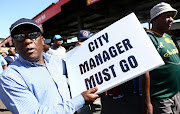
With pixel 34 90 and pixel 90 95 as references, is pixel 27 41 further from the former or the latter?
pixel 90 95

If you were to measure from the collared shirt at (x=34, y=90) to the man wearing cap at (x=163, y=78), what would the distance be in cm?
104

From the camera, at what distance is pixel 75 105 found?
1.18 metres

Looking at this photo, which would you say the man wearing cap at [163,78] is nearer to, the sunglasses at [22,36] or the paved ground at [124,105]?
the sunglasses at [22,36]

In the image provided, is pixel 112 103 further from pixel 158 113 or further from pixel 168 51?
pixel 168 51

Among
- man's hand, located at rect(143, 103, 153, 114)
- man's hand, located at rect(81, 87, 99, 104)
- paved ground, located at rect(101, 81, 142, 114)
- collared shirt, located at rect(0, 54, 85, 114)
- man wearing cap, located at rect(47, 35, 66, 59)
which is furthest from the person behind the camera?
man wearing cap, located at rect(47, 35, 66, 59)

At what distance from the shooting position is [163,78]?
74.2 inches

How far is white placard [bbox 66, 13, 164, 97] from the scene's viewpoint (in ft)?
3.80

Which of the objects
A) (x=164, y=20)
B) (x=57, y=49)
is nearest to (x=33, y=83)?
(x=164, y=20)

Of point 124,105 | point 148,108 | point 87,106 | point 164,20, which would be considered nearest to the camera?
point 148,108

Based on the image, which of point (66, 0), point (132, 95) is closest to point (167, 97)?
point (132, 95)

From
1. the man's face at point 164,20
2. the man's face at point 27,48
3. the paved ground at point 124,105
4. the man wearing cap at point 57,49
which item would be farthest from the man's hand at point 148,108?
the man wearing cap at point 57,49

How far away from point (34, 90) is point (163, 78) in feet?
5.07

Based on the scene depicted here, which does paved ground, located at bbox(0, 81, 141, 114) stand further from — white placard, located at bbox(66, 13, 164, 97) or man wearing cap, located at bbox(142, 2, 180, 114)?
white placard, located at bbox(66, 13, 164, 97)

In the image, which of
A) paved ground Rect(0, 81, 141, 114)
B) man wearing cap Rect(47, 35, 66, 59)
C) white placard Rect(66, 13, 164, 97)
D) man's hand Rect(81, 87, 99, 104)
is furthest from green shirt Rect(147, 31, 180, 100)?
man wearing cap Rect(47, 35, 66, 59)
